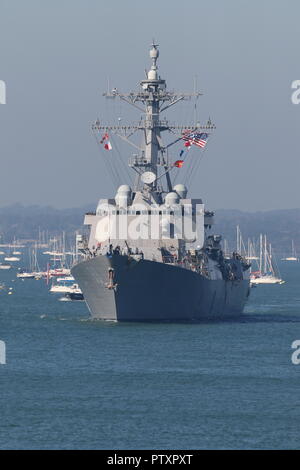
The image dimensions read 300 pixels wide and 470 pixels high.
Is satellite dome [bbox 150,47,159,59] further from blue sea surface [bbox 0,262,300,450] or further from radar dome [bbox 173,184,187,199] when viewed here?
blue sea surface [bbox 0,262,300,450]

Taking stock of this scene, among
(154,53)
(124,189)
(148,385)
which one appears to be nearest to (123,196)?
(124,189)

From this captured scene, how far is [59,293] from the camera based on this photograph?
106 m

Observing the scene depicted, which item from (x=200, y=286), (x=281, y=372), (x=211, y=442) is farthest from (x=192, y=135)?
(x=211, y=442)

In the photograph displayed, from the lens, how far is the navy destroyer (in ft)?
200

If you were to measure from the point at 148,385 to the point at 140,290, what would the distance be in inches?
690

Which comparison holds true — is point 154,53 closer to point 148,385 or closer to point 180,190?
point 180,190

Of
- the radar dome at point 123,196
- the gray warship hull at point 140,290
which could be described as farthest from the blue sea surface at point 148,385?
the radar dome at point 123,196

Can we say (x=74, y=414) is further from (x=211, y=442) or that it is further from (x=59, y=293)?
(x=59, y=293)

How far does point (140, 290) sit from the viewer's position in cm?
6106

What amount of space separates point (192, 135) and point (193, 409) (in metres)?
32.0

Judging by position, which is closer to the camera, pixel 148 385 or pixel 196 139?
pixel 148 385

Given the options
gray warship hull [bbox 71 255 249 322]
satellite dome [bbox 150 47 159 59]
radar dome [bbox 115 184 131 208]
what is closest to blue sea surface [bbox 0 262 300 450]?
gray warship hull [bbox 71 255 249 322]

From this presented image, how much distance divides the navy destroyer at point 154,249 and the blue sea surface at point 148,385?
1.35m
